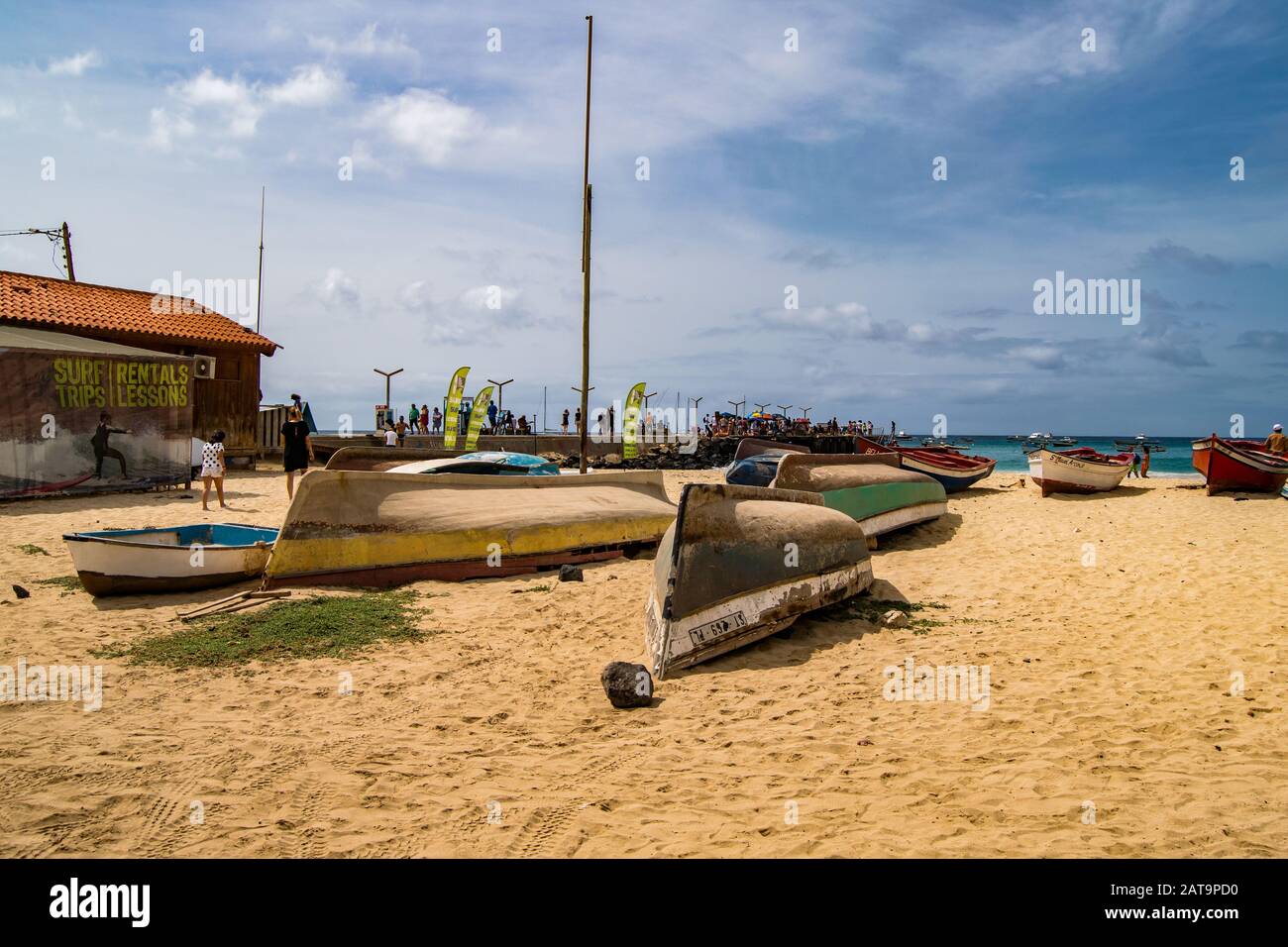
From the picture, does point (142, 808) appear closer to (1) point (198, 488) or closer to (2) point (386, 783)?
(2) point (386, 783)

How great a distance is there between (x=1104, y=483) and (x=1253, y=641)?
53.3 feet

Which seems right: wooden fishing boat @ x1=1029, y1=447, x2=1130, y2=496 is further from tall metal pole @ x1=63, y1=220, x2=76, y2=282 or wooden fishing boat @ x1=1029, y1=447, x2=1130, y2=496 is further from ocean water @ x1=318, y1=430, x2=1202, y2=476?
tall metal pole @ x1=63, y1=220, x2=76, y2=282

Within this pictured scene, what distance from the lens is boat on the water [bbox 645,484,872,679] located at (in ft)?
21.9

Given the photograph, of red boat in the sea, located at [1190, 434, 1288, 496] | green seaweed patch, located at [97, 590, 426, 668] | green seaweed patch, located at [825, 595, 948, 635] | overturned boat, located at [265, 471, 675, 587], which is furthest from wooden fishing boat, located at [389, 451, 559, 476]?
red boat in the sea, located at [1190, 434, 1288, 496]

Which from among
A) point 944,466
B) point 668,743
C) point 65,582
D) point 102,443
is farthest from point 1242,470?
point 102,443

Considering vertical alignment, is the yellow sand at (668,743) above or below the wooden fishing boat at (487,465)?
below

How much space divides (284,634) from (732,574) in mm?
4259

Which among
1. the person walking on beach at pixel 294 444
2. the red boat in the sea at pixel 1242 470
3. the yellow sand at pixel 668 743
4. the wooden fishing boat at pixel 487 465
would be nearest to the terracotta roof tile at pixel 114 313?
the person walking on beach at pixel 294 444

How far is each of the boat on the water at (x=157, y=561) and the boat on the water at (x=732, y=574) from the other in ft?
17.3

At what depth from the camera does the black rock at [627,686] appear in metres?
5.75

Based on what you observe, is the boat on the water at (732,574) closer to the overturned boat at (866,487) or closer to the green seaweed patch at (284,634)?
the green seaweed patch at (284,634)

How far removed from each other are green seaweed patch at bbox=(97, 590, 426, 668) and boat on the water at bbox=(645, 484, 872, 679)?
258 centimetres

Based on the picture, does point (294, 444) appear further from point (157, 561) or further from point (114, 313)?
point (114, 313)

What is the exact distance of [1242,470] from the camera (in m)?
19.8
